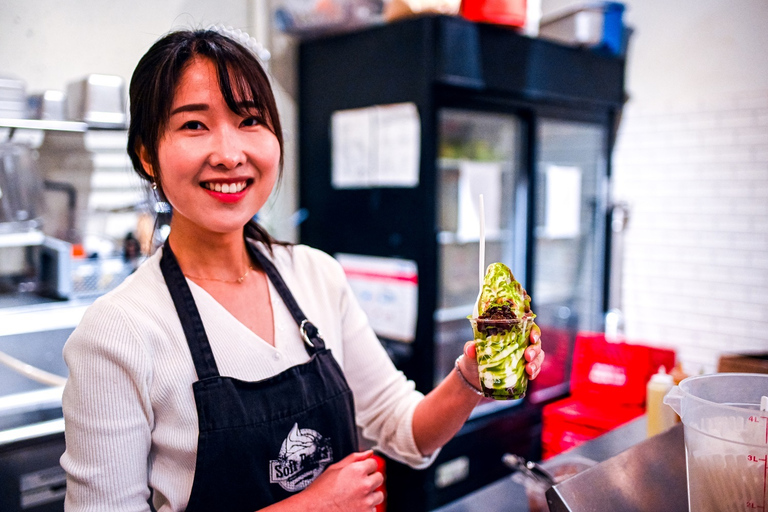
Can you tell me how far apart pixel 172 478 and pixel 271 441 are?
20 cm

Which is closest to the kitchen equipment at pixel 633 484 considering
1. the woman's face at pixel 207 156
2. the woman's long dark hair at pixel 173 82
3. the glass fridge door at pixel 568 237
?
the woman's face at pixel 207 156

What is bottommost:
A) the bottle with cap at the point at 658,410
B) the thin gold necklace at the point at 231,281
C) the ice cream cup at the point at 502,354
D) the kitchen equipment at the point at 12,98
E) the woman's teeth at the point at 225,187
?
the bottle with cap at the point at 658,410

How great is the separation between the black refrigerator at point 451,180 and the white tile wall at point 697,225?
0.73ft

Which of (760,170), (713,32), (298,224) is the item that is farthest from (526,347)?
(713,32)

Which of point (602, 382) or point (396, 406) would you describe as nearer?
point (396, 406)

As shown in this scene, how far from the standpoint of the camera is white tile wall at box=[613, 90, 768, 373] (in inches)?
140

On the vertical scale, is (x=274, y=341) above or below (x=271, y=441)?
above

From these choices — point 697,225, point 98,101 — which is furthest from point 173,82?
point 697,225

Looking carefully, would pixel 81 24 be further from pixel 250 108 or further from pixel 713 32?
pixel 713 32

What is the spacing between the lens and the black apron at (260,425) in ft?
3.75

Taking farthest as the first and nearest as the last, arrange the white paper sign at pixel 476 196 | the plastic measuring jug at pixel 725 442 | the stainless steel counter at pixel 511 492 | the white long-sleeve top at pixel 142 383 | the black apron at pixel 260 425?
the white paper sign at pixel 476 196, the stainless steel counter at pixel 511 492, the black apron at pixel 260 425, the white long-sleeve top at pixel 142 383, the plastic measuring jug at pixel 725 442

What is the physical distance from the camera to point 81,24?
104 inches

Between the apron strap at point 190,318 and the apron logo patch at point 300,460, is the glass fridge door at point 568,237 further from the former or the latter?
the apron strap at point 190,318

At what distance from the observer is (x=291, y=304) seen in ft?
4.57
